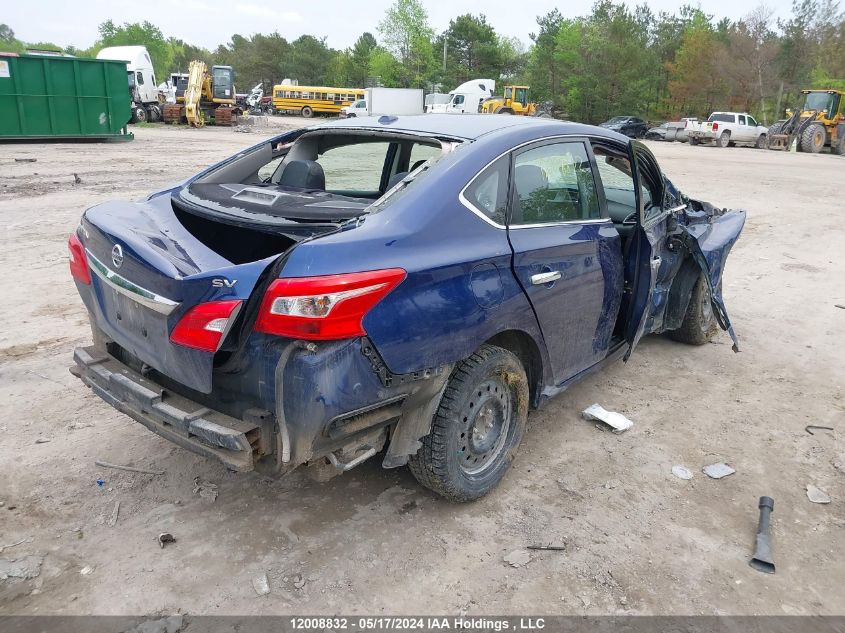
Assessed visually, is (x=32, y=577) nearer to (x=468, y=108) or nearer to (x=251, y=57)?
(x=468, y=108)

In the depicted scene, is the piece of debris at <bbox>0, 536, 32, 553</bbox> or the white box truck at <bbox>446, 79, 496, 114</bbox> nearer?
the piece of debris at <bbox>0, 536, 32, 553</bbox>

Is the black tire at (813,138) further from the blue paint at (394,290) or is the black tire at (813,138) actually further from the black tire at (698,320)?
the blue paint at (394,290)

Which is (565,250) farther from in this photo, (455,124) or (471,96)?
(471,96)

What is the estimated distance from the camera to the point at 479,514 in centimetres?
303

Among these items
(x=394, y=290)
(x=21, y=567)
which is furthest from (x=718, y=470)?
(x=21, y=567)

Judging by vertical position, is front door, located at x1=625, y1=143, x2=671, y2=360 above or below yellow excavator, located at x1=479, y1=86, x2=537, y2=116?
below

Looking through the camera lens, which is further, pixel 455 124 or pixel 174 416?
pixel 455 124

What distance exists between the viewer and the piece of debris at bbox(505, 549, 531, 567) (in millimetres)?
2707

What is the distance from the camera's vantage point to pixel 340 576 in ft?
8.46

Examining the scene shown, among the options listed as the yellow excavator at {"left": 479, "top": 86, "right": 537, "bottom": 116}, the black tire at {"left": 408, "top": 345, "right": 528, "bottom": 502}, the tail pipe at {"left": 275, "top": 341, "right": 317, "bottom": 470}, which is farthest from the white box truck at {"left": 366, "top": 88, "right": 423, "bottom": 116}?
the tail pipe at {"left": 275, "top": 341, "right": 317, "bottom": 470}

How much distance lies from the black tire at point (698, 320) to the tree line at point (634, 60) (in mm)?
46224

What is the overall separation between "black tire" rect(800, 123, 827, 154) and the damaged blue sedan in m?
32.6

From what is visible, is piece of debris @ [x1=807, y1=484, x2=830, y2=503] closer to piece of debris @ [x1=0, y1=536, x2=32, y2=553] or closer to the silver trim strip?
the silver trim strip

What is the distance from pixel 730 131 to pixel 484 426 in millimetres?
36809
